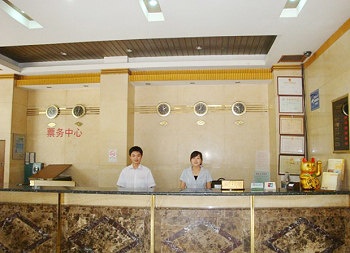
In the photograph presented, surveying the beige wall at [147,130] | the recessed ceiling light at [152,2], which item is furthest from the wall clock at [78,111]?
the recessed ceiling light at [152,2]

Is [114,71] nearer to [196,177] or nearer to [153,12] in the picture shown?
[153,12]

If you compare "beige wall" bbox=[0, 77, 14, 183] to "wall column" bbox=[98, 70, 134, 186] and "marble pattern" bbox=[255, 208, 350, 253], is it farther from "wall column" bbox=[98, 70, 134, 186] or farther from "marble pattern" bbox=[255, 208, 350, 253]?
"marble pattern" bbox=[255, 208, 350, 253]

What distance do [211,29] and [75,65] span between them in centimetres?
321

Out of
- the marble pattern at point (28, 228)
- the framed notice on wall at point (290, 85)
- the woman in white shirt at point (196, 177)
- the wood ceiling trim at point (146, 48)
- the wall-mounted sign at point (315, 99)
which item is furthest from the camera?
the framed notice on wall at point (290, 85)

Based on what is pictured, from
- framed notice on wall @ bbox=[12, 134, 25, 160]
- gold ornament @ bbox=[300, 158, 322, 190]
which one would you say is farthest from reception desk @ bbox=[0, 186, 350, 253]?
framed notice on wall @ bbox=[12, 134, 25, 160]

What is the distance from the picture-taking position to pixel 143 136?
21.5 feet

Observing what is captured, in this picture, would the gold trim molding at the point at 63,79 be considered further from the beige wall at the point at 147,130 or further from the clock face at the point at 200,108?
the clock face at the point at 200,108

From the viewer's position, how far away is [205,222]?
9.75 ft

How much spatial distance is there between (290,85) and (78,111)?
4478mm

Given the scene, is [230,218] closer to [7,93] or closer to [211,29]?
[211,29]

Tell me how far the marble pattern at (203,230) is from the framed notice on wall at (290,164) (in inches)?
116

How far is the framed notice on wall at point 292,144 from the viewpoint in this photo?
5.57 metres

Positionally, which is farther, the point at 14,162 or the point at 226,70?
the point at 14,162

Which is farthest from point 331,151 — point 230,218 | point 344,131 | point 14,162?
point 14,162
